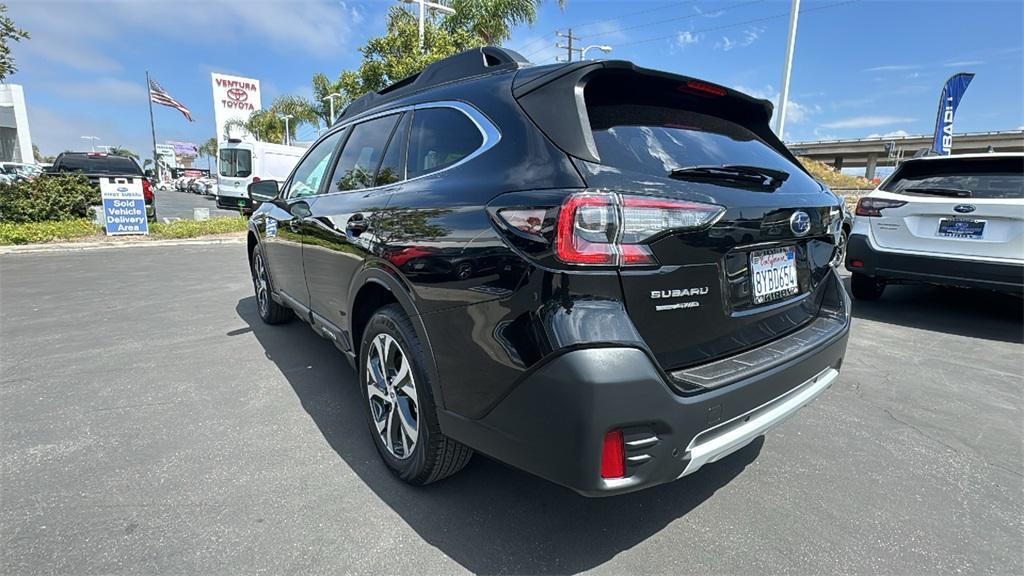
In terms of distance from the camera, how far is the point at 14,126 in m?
32.5

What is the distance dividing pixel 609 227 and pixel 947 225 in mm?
4894

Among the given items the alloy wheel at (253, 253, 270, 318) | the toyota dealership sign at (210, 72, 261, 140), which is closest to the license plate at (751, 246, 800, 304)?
the alloy wheel at (253, 253, 270, 318)

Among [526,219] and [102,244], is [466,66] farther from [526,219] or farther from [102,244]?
[102,244]

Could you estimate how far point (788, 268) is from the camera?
2.15 m

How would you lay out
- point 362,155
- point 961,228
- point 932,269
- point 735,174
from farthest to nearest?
point 932,269 < point 961,228 < point 362,155 < point 735,174

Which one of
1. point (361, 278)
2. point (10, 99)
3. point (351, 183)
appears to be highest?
point (10, 99)

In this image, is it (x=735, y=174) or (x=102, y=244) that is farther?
(x=102, y=244)

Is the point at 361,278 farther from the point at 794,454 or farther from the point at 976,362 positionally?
the point at 976,362

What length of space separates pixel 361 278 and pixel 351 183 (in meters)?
0.77

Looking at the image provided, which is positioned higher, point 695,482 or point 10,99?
point 10,99

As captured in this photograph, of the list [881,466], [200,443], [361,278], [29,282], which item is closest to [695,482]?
[881,466]

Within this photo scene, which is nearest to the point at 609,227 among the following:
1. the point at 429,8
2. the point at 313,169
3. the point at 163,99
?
the point at 313,169

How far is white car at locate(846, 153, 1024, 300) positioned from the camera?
4395 millimetres

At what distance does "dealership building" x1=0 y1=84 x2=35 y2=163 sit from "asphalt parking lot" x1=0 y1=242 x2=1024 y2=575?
41.3m
